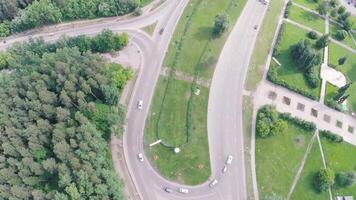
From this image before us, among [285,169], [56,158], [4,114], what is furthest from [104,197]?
[285,169]

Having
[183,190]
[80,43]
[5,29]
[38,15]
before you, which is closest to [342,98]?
[183,190]

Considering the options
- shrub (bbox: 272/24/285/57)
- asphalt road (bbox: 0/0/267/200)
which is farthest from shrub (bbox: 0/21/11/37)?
shrub (bbox: 272/24/285/57)

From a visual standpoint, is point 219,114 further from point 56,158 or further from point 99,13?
point 99,13

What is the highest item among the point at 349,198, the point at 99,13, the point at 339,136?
the point at 99,13

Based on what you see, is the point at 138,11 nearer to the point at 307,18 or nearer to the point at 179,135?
the point at 179,135

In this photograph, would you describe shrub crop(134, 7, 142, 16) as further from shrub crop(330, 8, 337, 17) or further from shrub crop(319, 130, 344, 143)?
shrub crop(319, 130, 344, 143)

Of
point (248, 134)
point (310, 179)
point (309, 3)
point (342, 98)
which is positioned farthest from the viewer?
point (309, 3)

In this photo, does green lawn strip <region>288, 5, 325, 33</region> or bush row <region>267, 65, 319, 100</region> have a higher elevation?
green lawn strip <region>288, 5, 325, 33</region>
